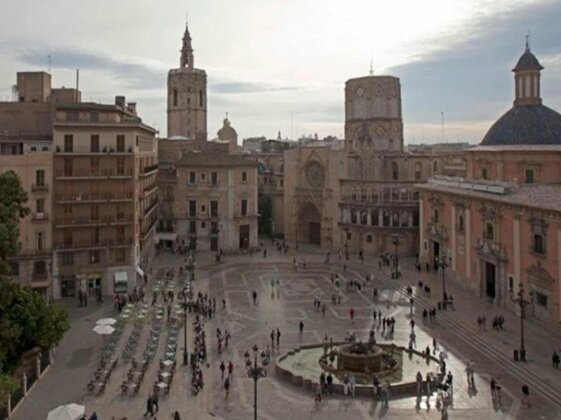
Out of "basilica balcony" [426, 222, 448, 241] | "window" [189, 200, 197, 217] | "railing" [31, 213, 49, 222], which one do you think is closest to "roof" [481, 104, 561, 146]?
"basilica balcony" [426, 222, 448, 241]

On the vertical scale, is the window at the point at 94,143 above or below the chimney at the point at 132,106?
below

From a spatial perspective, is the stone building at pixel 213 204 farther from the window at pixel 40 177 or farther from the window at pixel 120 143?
the window at pixel 40 177

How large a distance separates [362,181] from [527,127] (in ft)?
65.6

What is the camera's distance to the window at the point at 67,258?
1736 inches

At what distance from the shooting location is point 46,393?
2697 centimetres

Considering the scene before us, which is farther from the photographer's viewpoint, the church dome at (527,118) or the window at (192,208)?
the window at (192,208)

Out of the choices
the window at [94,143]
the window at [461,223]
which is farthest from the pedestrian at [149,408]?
the window at [461,223]

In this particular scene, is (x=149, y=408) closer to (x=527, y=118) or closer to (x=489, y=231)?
Result: (x=489, y=231)

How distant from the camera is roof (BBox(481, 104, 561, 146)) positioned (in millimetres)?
49844

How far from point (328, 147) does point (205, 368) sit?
4386 centimetres

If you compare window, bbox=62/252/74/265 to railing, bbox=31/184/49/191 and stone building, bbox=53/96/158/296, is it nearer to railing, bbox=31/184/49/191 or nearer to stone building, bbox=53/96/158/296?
stone building, bbox=53/96/158/296

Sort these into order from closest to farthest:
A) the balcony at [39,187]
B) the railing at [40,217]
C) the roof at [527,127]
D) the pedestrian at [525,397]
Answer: the pedestrian at [525,397]
the balcony at [39,187]
the railing at [40,217]
the roof at [527,127]

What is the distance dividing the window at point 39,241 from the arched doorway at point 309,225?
35983 mm

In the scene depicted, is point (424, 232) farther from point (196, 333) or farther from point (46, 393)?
point (46, 393)
